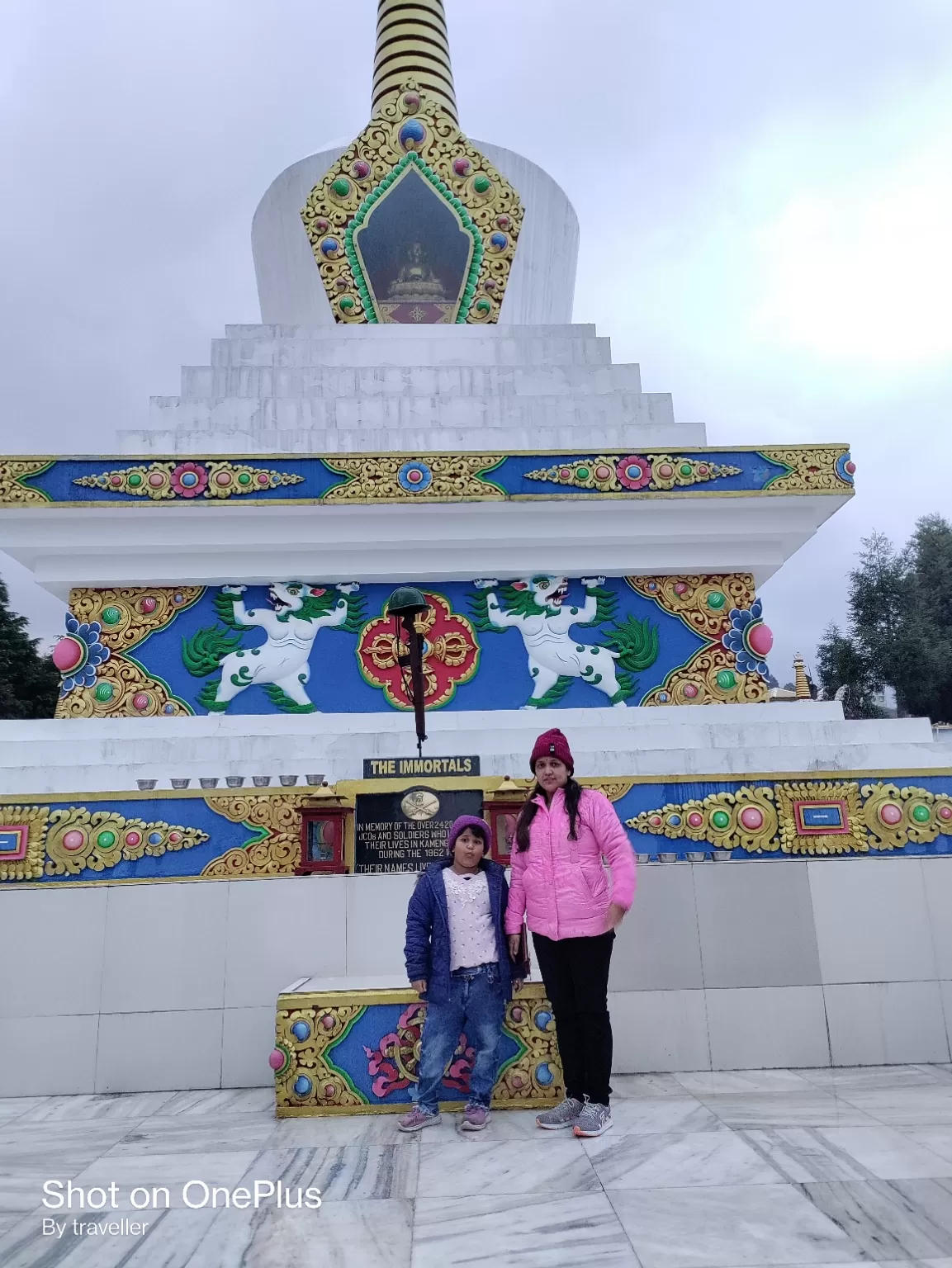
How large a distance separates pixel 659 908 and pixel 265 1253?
8.00 feet

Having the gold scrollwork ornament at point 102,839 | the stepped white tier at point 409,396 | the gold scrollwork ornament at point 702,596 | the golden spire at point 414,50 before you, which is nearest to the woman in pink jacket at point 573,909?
the gold scrollwork ornament at point 102,839

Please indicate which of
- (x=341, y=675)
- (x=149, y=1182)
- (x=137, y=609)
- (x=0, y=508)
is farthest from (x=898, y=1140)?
(x=0, y=508)

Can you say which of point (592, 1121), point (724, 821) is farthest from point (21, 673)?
point (592, 1121)

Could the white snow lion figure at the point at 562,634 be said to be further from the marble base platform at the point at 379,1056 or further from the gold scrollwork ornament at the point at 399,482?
the marble base platform at the point at 379,1056

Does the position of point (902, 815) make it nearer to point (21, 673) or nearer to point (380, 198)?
point (380, 198)

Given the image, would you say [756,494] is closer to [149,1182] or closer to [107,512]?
[107,512]

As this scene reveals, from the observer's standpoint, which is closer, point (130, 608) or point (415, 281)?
point (130, 608)

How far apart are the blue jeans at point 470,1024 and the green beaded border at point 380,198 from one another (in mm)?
6336

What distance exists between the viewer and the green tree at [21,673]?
2327cm

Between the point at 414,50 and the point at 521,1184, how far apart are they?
11.8 m

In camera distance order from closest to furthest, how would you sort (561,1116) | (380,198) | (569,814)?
(561,1116) → (569,814) → (380,198)

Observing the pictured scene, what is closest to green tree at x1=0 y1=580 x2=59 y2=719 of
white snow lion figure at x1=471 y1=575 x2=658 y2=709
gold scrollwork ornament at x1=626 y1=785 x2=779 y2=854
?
white snow lion figure at x1=471 y1=575 x2=658 y2=709

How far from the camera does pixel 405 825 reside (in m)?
4.58

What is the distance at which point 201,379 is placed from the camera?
740 cm
